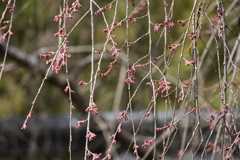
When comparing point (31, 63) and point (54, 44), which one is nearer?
point (31, 63)

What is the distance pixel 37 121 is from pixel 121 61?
89cm

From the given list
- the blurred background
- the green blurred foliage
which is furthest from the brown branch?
the green blurred foliage

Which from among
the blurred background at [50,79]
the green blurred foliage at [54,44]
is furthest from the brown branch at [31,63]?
the green blurred foliage at [54,44]

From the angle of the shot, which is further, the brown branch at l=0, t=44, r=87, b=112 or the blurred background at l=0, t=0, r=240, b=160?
the blurred background at l=0, t=0, r=240, b=160

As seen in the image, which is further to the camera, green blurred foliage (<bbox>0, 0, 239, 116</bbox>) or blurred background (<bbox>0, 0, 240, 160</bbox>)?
green blurred foliage (<bbox>0, 0, 239, 116</bbox>)

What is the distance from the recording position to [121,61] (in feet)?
13.2

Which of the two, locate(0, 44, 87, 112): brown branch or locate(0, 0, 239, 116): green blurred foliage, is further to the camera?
locate(0, 0, 239, 116): green blurred foliage

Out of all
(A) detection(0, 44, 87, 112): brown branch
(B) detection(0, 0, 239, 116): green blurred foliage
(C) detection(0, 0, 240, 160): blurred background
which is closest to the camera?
(A) detection(0, 44, 87, 112): brown branch

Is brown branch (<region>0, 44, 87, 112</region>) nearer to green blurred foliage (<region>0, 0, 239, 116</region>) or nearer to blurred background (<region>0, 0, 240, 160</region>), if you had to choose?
blurred background (<region>0, 0, 240, 160</region>)

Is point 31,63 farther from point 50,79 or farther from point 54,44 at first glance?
point 54,44

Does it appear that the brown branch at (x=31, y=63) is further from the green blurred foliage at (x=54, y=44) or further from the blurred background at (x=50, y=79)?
the green blurred foliage at (x=54, y=44)

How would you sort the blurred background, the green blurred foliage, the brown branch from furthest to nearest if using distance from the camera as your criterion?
the green blurred foliage < the blurred background < the brown branch

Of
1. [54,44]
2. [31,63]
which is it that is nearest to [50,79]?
[31,63]

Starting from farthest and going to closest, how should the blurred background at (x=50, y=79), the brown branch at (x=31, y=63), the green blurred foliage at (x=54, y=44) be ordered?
the green blurred foliage at (x=54, y=44)
the blurred background at (x=50, y=79)
the brown branch at (x=31, y=63)
